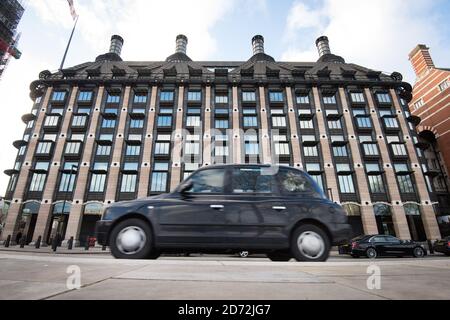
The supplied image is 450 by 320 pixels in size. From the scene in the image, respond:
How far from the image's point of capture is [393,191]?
81.3 feet

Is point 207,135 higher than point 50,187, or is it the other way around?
point 207,135

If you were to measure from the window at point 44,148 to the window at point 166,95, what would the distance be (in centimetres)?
1421

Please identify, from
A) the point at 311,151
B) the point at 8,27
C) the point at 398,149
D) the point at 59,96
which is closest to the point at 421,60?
the point at 398,149

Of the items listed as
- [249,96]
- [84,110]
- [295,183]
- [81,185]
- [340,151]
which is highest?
[249,96]

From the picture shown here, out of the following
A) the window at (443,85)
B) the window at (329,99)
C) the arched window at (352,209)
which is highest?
the window at (443,85)

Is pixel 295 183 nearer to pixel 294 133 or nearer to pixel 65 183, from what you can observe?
pixel 294 133

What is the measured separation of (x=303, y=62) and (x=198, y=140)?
25.9 meters

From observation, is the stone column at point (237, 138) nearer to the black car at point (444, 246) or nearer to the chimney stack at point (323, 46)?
the black car at point (444, 246)

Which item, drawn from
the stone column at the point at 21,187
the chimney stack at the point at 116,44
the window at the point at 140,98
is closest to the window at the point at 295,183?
the window at the point at 140,98

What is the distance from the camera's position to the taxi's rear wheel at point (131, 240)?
2348 mm

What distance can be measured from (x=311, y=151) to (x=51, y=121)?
32144 mm
